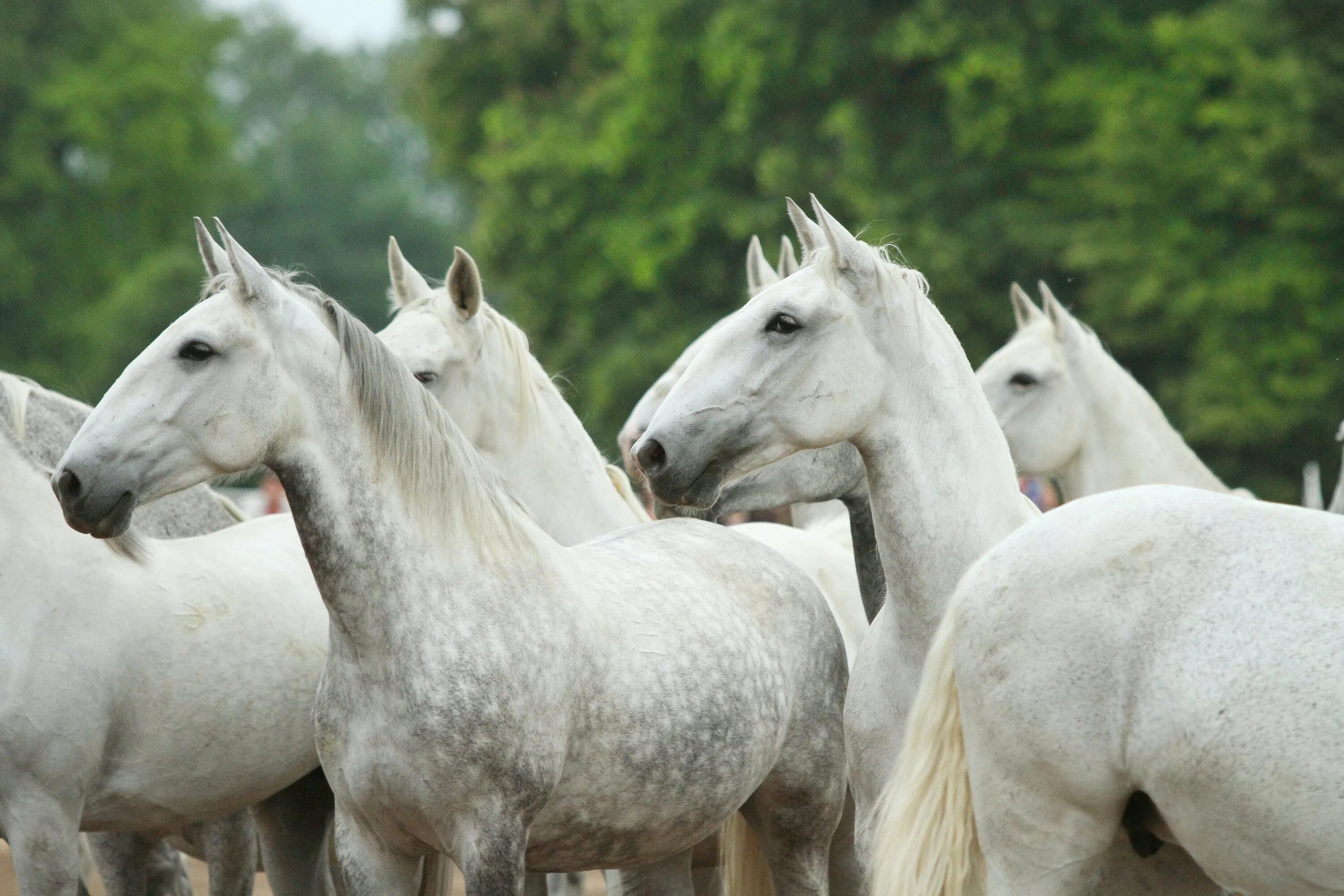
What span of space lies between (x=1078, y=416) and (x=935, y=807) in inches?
195

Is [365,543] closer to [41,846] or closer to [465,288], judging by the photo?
[41,846]

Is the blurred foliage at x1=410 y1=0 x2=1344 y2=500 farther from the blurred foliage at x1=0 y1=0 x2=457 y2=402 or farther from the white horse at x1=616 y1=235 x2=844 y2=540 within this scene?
the white horse at x1=616 y1=235 x2=844 y2=540

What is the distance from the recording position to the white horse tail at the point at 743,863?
5121 millimetres

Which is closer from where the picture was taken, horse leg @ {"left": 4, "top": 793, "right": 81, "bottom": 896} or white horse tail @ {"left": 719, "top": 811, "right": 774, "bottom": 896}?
horse leg @ {"left": 4, "top": 793, "right": 81, "bottom": 896}

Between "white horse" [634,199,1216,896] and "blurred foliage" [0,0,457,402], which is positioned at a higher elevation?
"white horse" [634,199,1216,896]

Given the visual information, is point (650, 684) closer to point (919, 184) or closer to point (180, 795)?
point (180, 795)

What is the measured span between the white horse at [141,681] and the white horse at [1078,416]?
4.08m

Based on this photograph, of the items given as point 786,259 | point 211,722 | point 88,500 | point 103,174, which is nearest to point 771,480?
point 786,259

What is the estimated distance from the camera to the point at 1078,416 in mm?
8164

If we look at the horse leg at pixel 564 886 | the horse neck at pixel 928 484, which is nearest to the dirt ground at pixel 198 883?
the horse leg at pixel 564 886

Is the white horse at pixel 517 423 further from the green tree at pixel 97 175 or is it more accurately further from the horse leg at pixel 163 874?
the green tree at pixel 97 175

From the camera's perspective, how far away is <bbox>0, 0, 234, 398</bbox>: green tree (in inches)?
1273

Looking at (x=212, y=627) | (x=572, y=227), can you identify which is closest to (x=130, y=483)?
(x=212, y=627)

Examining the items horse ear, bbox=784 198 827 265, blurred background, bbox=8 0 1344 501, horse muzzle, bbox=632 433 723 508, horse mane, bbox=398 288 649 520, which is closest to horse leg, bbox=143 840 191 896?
horse mane, bbox=398 288 649 520
